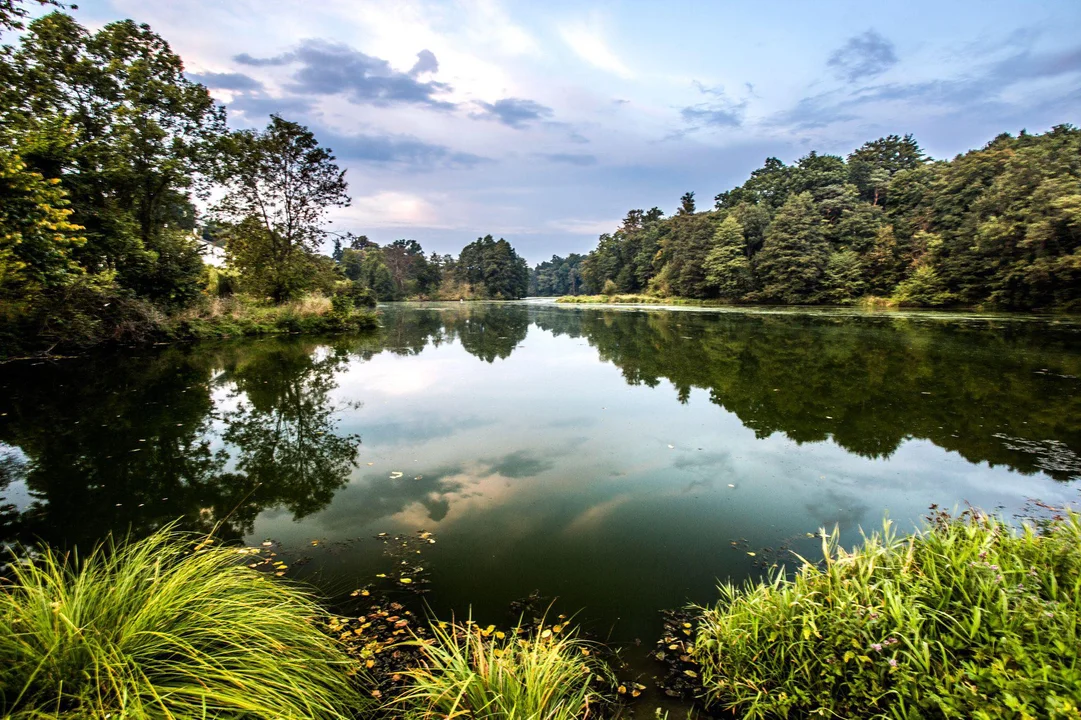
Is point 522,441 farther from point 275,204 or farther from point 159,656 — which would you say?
point 275,204

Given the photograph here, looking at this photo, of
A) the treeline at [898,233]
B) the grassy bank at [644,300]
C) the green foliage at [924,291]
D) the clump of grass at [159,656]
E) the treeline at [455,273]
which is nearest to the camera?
the clump of grass at [159,656]

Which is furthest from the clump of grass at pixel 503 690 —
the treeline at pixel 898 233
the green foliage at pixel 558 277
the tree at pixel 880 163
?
the green foliage at pixel 558 277

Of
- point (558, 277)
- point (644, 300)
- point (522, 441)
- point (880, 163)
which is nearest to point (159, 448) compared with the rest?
point (522, 441)

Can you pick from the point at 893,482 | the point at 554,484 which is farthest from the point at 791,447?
the point at 554,484

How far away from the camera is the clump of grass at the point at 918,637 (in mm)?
1783

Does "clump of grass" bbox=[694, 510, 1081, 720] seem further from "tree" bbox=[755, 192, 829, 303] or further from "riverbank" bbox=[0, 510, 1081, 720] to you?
"tree" bbox=[755, 192, 829, 303]

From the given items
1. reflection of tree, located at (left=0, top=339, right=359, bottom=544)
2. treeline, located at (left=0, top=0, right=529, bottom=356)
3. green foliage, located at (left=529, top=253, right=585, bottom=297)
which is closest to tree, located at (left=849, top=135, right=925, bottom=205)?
treeline, located at (left=0, top=0, right=529, bottom=356)

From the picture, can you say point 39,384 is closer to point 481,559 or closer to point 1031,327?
point 481,559

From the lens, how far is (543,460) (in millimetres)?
5883

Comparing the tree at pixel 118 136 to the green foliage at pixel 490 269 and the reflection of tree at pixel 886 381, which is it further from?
the green foliage at pixel 490 269

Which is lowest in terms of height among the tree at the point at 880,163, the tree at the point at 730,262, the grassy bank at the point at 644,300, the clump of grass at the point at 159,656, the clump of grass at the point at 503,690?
the clump of grass at the point at 503,690

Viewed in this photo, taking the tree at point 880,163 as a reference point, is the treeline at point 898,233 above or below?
below

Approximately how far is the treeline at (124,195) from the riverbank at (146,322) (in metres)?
0.06

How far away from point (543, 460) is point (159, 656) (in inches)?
170
